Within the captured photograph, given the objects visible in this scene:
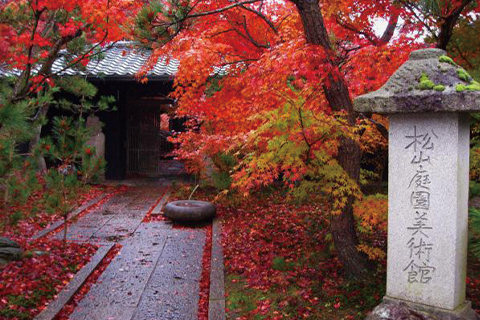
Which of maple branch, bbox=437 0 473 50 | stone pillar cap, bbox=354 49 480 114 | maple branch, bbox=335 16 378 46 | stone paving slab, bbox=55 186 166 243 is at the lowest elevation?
stone paving slab, bbox=55 186 166 243

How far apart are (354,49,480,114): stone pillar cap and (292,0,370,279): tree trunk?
1.36m

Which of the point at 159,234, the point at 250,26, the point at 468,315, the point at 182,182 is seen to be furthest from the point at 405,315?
the point at 182,182

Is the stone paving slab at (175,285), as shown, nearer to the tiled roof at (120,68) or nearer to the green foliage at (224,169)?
the green foliage at (224,169)

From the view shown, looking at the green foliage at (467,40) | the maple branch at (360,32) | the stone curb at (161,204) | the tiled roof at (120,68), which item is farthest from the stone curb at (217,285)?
the tiled roof at (120,68)

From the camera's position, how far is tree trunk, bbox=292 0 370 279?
5.40 metres

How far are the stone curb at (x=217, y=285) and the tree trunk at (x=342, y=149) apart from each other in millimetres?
1720

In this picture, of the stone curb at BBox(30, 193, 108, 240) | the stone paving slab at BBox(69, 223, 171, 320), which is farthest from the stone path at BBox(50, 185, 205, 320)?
the stone curb at BBox(30, 193, 108, 240)

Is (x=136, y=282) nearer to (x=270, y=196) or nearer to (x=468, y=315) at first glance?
(x=468, y=315)

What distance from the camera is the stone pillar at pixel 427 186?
12.5 ft

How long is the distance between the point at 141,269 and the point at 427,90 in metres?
4.96

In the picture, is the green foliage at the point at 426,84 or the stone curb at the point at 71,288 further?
the stone curb at the point at 71,288

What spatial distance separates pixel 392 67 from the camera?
6.24 metres

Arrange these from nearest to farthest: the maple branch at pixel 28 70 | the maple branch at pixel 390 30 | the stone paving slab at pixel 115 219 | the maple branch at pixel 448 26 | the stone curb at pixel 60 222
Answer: the maple branch at pixel 28 70 < the maple branch at pixel 448 26 < the maple branch at pixel 390 30 < the stone curb at pixel 60 222 < the stone paving slab at pixel 115 219

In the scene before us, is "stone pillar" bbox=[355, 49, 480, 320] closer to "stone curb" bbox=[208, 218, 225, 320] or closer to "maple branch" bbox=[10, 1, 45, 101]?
"stone curb" bbox=[208, 218, 225, 320]
